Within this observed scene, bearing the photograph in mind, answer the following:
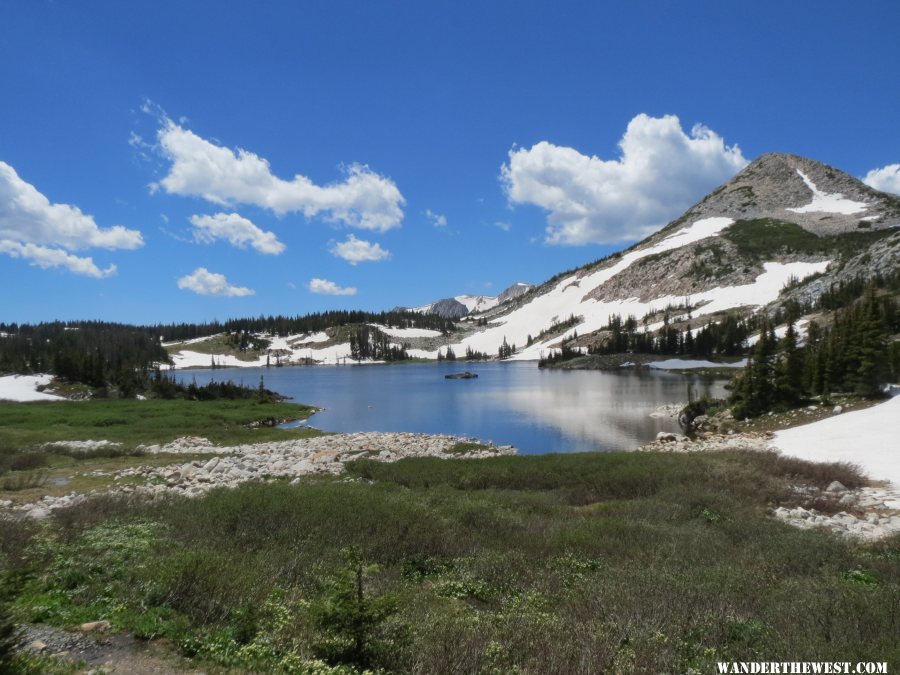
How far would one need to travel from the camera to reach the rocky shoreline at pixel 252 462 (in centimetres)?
1484

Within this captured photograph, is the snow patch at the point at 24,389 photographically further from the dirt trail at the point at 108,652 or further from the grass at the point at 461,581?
the dirt trail at the point at 108,652

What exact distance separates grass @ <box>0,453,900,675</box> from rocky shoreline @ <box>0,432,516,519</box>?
3.00 metres

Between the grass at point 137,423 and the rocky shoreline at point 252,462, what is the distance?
12.2ft

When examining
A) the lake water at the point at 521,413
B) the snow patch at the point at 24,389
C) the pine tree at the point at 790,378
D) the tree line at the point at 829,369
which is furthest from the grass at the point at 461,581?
the snow patch at the point at 24,389

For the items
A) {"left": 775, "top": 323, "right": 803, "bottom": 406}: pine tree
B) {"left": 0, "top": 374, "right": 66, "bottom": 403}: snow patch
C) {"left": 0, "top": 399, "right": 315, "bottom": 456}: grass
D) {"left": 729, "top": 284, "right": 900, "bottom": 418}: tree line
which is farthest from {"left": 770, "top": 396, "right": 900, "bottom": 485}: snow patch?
{"left": 0, "top": 374, "right": 66, "bottom": 403}: snow patch

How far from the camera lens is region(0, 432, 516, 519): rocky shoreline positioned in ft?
48.7

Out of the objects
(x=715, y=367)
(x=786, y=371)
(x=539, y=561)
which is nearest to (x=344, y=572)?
(x=539, y=561)

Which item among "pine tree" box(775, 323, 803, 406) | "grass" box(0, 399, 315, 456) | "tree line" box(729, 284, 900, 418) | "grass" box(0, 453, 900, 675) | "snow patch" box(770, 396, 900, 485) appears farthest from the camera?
"pine tree" box(775, 323, 803, 406)

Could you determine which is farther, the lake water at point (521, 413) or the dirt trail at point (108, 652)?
the lake water at point (521, 413)

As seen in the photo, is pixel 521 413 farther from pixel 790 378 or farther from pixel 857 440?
pixel 857 440

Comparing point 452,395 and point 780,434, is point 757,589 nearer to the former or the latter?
point 780,434

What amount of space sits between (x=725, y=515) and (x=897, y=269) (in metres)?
124

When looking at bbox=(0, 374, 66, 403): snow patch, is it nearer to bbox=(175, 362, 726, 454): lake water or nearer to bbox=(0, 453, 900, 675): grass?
bbox=(175, 362, 726, 454): lake water

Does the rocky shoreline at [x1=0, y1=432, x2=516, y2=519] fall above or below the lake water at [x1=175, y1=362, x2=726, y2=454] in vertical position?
above
